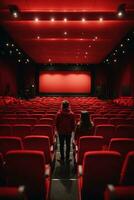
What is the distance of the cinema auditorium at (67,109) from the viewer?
3.00 metres

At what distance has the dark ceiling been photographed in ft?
35.7

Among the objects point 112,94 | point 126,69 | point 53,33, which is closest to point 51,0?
point 53,33

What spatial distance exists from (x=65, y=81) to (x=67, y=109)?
1099 inches

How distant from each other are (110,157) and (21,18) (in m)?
10.3

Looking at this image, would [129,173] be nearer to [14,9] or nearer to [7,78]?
[14,9]

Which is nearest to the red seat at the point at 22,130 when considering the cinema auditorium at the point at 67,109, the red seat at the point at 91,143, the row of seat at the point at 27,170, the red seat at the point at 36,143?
the cinema auditorium at the point at 67,109

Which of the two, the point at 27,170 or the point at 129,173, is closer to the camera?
the point at 129,173

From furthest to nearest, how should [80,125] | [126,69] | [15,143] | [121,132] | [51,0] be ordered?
[126,69], [51,0], [121,132], [80,125], [15,143]

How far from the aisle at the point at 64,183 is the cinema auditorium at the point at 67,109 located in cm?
1

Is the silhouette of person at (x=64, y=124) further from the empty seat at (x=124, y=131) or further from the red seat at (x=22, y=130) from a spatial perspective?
the empty seat at (x=124, y=131)

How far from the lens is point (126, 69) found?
21.7 m

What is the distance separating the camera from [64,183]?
14.6 feet

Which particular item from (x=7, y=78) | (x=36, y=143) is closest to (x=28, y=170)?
(x=36, y=143)

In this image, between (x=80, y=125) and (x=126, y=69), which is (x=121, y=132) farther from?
(x=126, y=69)
